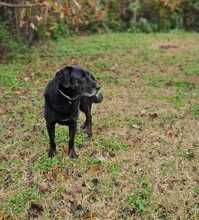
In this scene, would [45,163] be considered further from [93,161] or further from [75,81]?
[75,81]

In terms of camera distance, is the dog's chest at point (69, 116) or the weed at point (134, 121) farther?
the weed at point (134, 121)

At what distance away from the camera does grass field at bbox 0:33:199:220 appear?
4.50 meters

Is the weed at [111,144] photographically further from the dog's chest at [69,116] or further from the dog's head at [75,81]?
the dog's head at [75,81]

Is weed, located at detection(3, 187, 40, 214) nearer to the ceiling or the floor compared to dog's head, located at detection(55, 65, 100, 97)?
nearer to the floor

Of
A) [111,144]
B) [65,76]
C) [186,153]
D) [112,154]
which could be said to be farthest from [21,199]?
[186,153]

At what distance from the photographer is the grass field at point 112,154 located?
177 inches

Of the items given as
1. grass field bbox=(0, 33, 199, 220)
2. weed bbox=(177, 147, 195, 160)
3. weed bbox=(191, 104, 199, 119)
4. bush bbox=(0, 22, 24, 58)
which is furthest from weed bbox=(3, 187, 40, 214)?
bush bbox=(0, 22, 24, 58)

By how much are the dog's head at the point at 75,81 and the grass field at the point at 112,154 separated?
2.78ft

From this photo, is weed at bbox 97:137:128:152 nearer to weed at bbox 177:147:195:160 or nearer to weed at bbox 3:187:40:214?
weed at bbox 177:147:195:160

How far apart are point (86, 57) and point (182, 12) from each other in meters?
9.68

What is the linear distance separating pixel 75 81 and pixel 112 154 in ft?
3.87

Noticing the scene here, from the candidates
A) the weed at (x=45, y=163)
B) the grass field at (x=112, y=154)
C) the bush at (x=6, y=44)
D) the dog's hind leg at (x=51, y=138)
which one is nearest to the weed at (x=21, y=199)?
the grass field at (x=112, y=154)

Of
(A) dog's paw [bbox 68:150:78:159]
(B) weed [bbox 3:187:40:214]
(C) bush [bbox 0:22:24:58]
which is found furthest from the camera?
(C) bush [bbox 0:22:24:58]

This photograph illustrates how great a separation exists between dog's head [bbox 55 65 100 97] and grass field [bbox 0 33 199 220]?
0.85 metres
